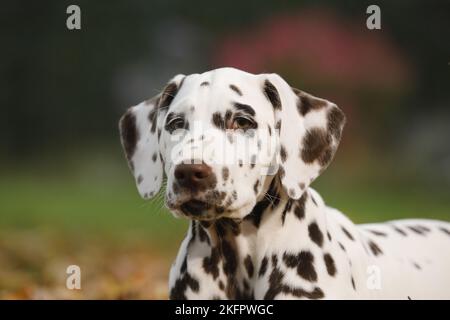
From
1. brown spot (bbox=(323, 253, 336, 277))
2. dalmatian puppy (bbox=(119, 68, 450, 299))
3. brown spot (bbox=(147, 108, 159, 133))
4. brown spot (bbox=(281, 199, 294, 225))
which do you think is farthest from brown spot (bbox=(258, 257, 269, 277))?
brown spot (bbox=(147, 108, 159, 133))

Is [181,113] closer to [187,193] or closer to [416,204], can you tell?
[187,193]

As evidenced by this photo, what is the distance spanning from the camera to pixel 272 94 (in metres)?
4.95

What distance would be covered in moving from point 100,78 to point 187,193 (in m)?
16.5

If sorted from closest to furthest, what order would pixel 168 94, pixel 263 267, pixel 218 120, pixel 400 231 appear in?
pixel 218 120, pixel 263 267, pixel 168 94, pixel 400 231

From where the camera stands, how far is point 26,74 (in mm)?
20156

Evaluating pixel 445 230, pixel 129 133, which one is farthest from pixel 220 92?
pixel 445 230

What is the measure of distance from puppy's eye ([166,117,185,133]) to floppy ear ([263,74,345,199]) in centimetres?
57

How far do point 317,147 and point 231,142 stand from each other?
1.96 ft

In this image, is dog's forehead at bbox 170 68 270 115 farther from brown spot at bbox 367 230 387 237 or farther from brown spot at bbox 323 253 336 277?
brown spot at bbox 367 230 387 237

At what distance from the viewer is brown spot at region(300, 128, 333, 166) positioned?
15.9 feet

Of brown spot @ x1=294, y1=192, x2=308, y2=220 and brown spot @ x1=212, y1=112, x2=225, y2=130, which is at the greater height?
brown spot @ x1=212, y1=112, x2=225, y2=130

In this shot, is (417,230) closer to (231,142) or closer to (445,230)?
(445,230)

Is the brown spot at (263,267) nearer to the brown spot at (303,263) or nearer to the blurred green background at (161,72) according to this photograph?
the brown spot at (303,263)

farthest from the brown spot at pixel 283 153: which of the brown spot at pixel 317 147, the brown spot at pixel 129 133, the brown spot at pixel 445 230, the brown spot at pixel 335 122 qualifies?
the brown spot at pixel 445 230
